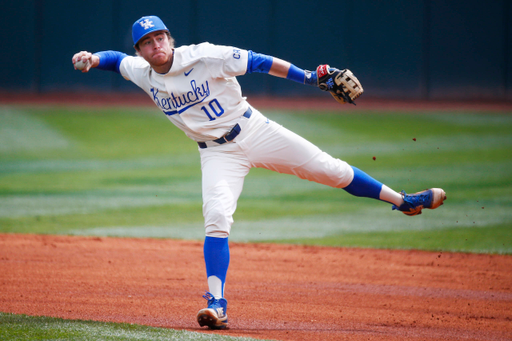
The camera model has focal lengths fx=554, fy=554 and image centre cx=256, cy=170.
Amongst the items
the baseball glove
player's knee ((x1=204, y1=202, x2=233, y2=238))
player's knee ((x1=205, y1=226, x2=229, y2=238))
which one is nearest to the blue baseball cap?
the baseball glove

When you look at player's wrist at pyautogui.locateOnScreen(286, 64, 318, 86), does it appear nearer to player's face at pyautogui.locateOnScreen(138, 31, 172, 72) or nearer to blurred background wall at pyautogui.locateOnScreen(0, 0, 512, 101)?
player's face at pyautogui.locateOnScreen(138, 31, 172, 72)

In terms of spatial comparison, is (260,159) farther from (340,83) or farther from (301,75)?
(340,83)

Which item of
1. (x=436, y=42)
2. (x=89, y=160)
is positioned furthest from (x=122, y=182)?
(x=436, y=42)

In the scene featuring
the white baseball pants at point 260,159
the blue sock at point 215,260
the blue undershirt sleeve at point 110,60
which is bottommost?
the blue sock at point 215,260

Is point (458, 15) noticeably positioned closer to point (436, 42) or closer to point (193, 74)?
point (436, 42)

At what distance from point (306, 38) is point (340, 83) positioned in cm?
1536

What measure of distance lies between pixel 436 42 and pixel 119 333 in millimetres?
17086

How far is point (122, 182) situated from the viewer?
10.2 meters

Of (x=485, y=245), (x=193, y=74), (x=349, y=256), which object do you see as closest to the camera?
(x=193, y=74)

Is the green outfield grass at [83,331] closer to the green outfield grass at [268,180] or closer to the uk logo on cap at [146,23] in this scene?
the uk logo on cap at [146,23]

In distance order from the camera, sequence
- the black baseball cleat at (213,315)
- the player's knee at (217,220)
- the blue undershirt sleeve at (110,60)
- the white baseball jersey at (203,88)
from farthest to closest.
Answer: the blue undershirt sleeve at (110,60) → the white baseball jersey at (203,88) → the player's knee at (217,220) → the black baseball cleat at (213,315)

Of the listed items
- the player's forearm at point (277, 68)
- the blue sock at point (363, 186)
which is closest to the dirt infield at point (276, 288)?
the blue sock at point (363, 186)

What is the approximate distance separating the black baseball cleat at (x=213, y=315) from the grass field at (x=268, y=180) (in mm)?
1274

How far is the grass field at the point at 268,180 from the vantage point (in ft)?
23.7
